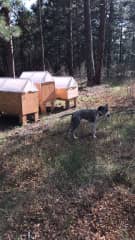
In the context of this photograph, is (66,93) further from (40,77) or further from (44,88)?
(40,77)

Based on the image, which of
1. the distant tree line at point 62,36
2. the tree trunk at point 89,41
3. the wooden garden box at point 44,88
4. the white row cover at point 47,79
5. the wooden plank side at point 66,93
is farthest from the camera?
the distant tree line at point 62,36

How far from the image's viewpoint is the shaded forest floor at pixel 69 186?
3867mm

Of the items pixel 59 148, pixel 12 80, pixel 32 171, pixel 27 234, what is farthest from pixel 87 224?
pixel 12 80

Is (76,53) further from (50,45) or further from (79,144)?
(79,144)

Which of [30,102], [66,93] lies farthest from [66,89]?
[30,102]

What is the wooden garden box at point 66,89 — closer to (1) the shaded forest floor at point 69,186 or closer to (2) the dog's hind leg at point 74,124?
(1) the shaded forest floor at point 69,186

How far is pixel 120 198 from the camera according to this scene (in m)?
4.28

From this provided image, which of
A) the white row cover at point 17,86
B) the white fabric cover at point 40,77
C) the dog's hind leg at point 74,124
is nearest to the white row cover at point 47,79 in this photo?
the white fabric cover at point 40,77

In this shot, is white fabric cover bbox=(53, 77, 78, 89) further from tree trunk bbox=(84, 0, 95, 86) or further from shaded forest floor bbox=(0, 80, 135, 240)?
tree trunk bbox=(84, 0, 95, 86)

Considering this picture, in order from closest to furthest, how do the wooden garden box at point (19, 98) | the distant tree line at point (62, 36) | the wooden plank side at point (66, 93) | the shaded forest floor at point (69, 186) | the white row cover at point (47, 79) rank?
the shaded forest floor at point (69, 186) < the wooden garden box at point (19, 98) < the white row cover at point (47, 79) < the wooden plank side at point (66, 93) < the distant tree line at point (62, 36)

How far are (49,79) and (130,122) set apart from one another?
380cm

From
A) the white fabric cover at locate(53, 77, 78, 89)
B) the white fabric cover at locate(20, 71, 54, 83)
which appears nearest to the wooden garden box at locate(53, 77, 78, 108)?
the white fabric cover at locate(53, 77, 78, 89)

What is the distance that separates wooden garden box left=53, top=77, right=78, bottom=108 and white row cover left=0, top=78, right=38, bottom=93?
1.60 meters

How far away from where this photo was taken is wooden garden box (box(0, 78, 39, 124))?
8.49 metres
